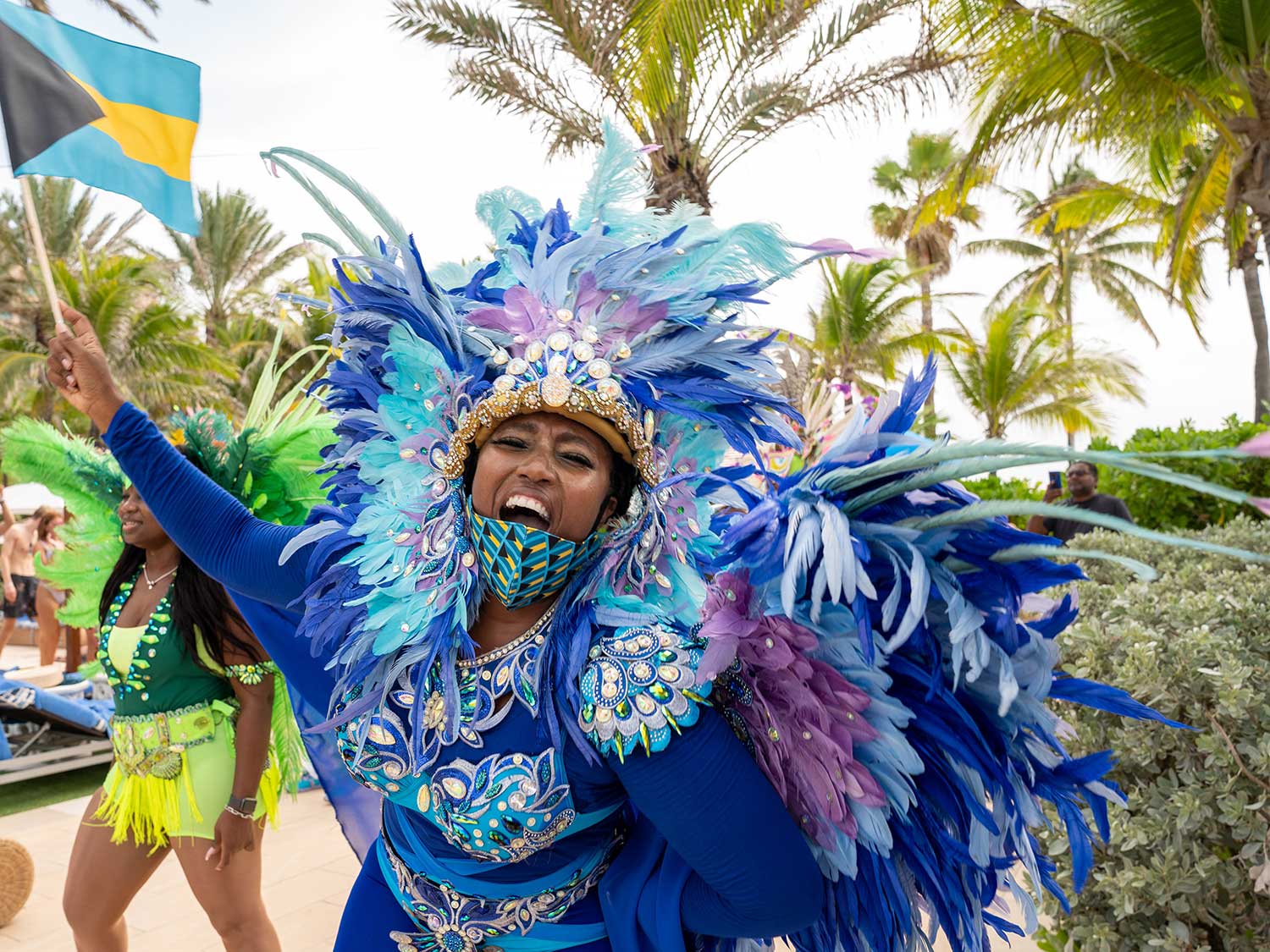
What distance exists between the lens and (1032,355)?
24531mm

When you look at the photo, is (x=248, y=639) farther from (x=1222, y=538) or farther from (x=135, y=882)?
(x=1222, y=538)

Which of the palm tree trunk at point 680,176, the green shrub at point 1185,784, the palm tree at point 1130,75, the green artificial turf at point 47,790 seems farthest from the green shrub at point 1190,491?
the green artificial turf at point 47,790

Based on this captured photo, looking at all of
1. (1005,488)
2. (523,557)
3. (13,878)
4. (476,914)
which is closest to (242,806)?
(476,914)

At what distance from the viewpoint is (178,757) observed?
2.99 metres

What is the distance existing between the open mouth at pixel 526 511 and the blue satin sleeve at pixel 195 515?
2.05ft

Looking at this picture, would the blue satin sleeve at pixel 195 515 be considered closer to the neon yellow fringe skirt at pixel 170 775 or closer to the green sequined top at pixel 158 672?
the green sequined top at pixel 158 672

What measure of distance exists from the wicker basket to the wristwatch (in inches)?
95.1

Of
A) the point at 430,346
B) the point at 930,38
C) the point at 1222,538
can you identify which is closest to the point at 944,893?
the point at 430,346

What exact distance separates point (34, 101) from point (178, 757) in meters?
1.95

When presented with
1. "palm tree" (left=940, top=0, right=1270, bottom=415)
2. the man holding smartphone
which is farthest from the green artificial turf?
"palm tree" (left=940, top=0, right=1270, bottom=415)

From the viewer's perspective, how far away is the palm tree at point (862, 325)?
19875 millimetres

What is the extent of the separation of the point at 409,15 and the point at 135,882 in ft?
27.6

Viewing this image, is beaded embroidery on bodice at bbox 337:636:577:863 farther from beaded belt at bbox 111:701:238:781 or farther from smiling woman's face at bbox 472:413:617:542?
beaded belt at bbox 111:701:238:781

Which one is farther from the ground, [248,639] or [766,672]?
[766,672]
